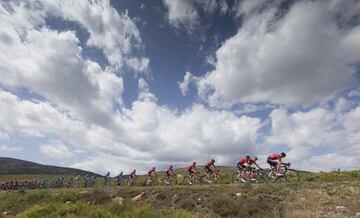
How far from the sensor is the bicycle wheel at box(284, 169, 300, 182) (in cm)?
2181

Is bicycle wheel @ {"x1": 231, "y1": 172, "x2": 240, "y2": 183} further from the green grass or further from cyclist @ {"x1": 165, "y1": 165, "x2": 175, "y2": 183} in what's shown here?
the green grass

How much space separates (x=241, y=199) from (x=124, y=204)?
5214 mm

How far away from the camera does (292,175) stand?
22.0 metres

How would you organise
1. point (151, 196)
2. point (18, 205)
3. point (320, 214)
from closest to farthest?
point (320, 214) < point (151, 196) < point (18, 205)

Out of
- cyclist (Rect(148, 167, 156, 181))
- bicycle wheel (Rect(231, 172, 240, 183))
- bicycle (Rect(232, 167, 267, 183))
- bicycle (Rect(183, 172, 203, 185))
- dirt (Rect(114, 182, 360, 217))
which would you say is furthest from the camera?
cyclist (Rect(148, 167, 156, 181))

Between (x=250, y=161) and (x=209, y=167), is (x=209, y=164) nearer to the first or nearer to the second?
(x=209, y=167)

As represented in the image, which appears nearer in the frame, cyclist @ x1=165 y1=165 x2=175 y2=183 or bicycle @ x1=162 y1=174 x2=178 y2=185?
bicycle @ x1=162 y1=174 x2=178 y2=185

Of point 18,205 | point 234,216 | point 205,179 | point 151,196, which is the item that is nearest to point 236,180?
point 205,179

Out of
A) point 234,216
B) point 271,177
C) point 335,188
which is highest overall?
point 271,177

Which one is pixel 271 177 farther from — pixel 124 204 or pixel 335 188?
pixel 124 204

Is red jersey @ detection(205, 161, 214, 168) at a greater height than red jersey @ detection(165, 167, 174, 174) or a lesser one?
lesser

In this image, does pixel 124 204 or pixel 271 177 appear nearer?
pixel 124 204

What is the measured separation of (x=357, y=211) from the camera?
13.7m

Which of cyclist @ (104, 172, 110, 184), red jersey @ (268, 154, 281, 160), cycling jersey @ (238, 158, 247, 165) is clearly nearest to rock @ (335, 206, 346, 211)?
red jersey @ (268, 154, 281, 160)
